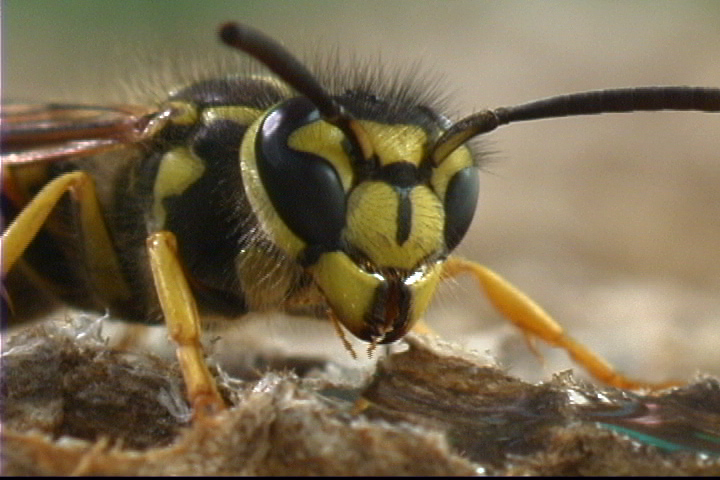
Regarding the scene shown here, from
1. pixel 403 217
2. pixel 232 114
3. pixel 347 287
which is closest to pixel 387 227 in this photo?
pixel 403 217

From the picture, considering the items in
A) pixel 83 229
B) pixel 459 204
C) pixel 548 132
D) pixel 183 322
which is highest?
pixel 459 204

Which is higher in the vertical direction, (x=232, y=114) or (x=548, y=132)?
(x=232, y=114)

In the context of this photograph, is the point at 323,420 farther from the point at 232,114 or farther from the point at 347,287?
the point at 232,114

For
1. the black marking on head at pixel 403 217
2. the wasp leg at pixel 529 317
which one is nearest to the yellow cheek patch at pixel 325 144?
the black marking on head at pixel 403 217

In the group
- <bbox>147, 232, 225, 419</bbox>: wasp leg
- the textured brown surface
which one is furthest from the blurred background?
<bbox>147, 232, 225, 419</bbox>: wasp leg

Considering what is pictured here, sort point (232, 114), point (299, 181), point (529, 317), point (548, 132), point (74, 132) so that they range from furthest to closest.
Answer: point (548, 132) → point (529, 317) → point (74, 132) → point (232, 114) → point (299, 181)

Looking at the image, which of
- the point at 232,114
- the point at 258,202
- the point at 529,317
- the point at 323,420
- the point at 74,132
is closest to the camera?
the point at 323,420

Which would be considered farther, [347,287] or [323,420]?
[347,287]
